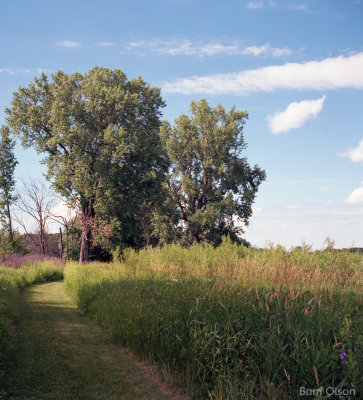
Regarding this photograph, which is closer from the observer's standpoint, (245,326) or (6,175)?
(245,326)

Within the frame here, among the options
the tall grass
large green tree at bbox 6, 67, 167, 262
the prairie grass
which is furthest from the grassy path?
large green tree at bbox 6, 67, 167, 262

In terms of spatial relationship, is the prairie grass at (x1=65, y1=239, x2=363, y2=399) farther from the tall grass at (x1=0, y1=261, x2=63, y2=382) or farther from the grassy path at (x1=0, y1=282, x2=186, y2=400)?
the tall grass at (x1=0, y1=261, x2=63, y2=382)

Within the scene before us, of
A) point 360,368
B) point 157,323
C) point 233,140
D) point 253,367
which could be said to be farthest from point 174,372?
point 233,140

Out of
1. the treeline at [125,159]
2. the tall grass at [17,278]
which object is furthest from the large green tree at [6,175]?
the tall grass at [17,278]

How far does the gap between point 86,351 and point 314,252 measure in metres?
7.46

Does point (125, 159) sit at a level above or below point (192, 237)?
Result: above

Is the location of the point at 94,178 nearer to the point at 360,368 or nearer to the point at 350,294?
the point at 350,294

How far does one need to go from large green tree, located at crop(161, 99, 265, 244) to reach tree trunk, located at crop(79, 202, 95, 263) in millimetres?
10242

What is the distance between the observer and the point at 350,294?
658cm

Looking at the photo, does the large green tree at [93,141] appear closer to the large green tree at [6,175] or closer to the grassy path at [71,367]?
the large green tree at [6,175]

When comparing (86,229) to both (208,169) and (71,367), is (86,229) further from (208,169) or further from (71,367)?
(71,367)

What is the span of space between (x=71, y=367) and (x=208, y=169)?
29.7m

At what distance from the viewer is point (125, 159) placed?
92.1 ft

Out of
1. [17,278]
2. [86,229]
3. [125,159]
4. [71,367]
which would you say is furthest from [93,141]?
[71,367]
